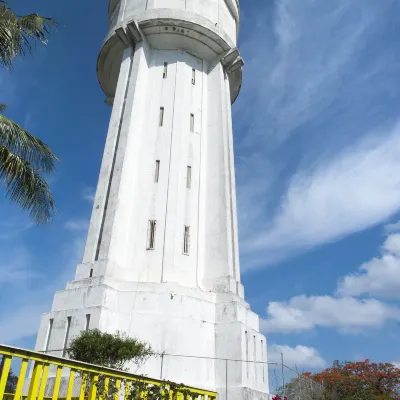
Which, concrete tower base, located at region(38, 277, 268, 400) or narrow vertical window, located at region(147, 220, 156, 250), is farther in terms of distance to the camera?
narrow vertical window, located at region(147, 220, 156, 250)

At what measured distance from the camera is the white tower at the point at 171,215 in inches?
691

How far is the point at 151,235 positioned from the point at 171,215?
4.67 ft

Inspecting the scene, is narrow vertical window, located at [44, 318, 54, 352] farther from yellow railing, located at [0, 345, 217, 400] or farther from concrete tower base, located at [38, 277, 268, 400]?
yellow railing, located at [0, 345, 217, 400]

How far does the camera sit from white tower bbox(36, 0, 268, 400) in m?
17.6

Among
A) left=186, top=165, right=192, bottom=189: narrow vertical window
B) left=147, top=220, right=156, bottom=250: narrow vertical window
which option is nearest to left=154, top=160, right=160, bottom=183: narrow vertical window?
left=186, top=165, right=192, bottom=189: narrow vertical window

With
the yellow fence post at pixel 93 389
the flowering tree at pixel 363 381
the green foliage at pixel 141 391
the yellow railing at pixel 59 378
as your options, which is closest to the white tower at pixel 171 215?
the yellow railing at pixel 59 378

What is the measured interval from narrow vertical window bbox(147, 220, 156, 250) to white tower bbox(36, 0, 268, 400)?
0.05 metres

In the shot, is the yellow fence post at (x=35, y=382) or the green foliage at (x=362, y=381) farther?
the green foliage at (x=362, y=381)

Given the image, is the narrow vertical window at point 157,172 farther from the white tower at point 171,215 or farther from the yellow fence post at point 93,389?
the yellow fence post at point 93,389

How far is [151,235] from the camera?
819 inches

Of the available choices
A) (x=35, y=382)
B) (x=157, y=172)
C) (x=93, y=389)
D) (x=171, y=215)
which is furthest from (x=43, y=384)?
(x=157, y=172)

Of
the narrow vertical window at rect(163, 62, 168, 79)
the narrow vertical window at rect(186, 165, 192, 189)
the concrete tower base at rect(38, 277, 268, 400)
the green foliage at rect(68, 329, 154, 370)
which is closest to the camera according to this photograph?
the green foliage at rect(68, 329, 154, 370)

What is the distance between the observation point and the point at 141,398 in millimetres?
7859

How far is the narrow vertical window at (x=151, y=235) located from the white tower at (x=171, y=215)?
0.05 meters
